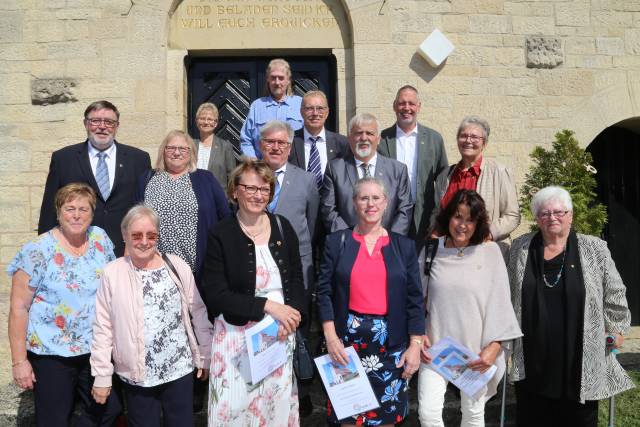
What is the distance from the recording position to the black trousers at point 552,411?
3.36 metres

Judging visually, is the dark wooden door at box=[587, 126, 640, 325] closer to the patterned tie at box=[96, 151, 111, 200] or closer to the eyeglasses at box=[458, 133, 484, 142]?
the eyeglasses at box=[458, 133, 484, 142]

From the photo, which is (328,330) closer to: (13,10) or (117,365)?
(117,365)

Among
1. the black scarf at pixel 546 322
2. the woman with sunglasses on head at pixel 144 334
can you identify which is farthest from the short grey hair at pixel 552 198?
the woman with sunglasses on head at pixel 144 334

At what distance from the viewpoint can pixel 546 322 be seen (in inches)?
132

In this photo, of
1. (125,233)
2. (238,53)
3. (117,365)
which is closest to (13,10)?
A: (238,53)

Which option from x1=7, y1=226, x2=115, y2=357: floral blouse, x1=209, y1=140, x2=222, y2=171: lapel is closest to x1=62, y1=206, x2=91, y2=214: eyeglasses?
x1=7, y1=226, x2=115, y2=357: floral blouse

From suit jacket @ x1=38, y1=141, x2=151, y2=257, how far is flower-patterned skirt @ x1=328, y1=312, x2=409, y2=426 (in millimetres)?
1772

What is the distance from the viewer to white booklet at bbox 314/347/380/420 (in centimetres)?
315

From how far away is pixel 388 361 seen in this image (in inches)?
126

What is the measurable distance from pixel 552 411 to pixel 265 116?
3.13 m

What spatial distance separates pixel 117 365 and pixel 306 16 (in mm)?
4560

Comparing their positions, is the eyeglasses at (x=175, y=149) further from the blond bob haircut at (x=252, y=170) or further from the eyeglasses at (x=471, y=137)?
the eyeglasses at (x=471, y=137)

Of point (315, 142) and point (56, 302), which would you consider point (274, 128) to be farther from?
point (56, 302)

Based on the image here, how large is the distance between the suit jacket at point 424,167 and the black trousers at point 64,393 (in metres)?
2.54
